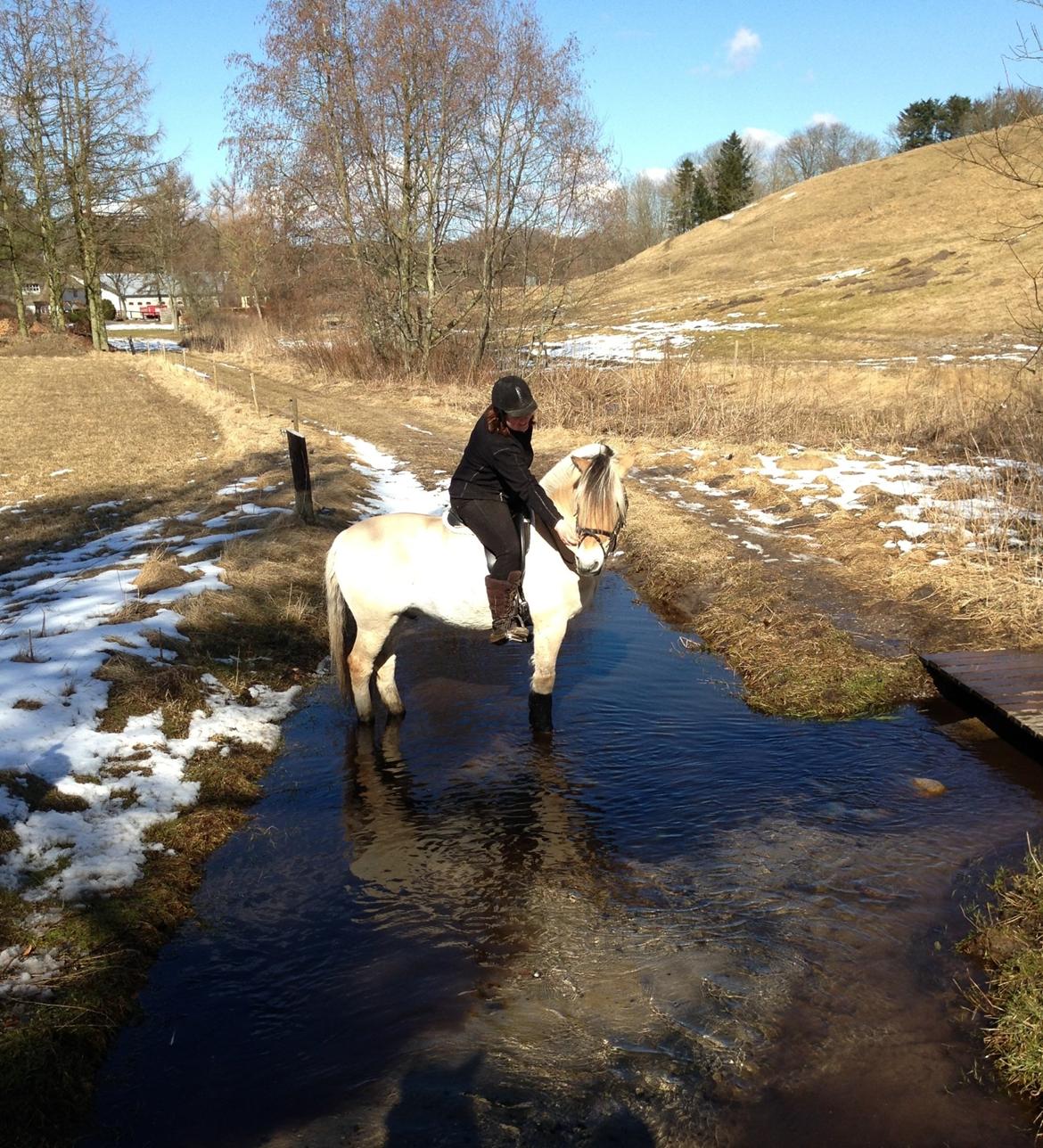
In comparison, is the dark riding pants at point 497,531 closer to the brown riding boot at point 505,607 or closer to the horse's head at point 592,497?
the brown riding boot at point 505,607

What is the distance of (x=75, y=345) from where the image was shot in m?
48.8

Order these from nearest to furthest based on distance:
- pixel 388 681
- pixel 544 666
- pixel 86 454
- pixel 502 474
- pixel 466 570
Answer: pixel 502 474
pixel 466 570
pixel 544 666
pixel 388 681
pixel 86 454

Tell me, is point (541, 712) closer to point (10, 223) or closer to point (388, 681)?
point (388, 681)

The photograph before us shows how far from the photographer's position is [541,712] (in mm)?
6746

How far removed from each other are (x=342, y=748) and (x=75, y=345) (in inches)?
1993

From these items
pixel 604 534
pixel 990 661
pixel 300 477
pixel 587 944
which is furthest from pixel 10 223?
pixel 587 944

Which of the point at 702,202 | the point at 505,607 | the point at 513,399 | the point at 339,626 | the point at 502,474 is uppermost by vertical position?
the point at 702,202

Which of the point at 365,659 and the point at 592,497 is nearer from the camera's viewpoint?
the point at 592,497

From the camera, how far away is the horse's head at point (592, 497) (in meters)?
6.23

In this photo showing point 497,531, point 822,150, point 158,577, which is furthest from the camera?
point 822,150

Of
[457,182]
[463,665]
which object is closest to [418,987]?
[463,665]

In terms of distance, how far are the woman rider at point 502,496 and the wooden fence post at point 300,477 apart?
19.1ft

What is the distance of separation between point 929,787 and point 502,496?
3620 mm

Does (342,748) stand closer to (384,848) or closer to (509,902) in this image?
(384,848)
